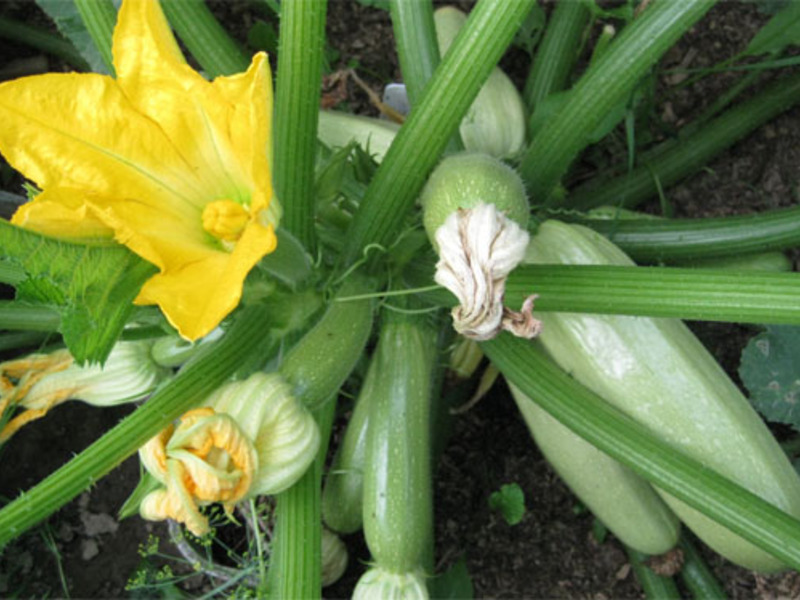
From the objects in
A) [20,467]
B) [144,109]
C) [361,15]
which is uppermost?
[144,109]

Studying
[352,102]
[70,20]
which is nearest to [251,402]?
[70,20]

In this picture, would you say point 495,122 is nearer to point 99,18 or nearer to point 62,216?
point 99,18

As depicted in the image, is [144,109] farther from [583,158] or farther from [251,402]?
[583,158]

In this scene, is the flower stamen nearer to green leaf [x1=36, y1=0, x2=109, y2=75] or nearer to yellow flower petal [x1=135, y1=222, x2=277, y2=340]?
yellow flower petal [x1=135, y1=222, x2=277, y2=340]

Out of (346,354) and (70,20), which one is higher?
(70,20)

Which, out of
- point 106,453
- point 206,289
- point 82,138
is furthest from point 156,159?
point 106,453

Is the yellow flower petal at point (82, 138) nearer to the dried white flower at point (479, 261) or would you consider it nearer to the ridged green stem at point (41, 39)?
the dried white flower at point (479, 261)

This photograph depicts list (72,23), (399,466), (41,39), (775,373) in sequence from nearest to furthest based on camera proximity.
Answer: (399,466)
(775,373)
(72,23)
(41,39)
